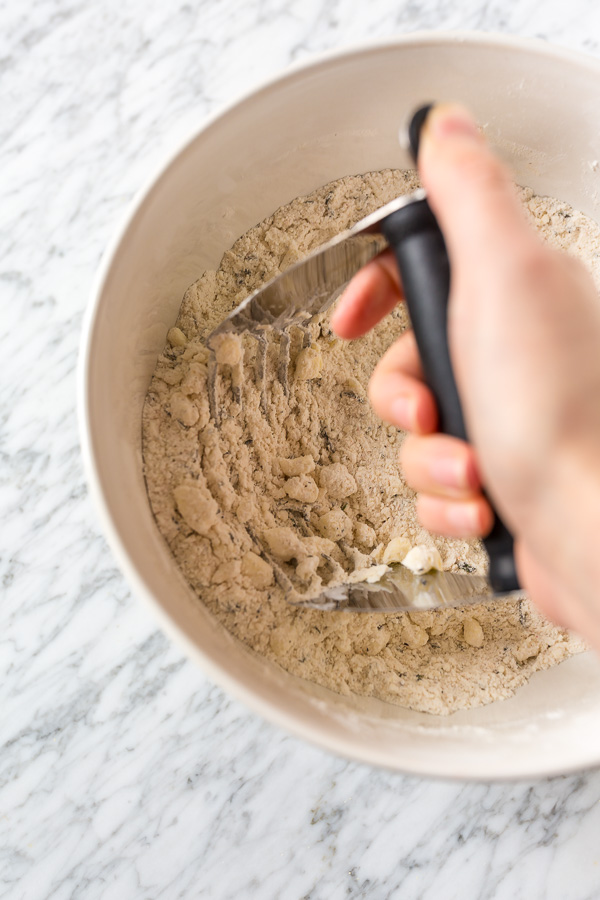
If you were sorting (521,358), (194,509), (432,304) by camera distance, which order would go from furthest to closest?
(194,509), (432,304), (521,358)

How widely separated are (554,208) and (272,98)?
0.40 metres

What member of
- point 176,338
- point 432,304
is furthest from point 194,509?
point 432,304

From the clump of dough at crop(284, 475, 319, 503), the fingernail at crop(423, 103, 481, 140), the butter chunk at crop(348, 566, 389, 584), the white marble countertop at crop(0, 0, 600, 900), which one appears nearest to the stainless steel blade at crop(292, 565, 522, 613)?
the butter chunk at crop(348, 566, 389, 584)

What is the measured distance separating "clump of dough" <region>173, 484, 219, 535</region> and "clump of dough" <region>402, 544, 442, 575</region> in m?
0.25

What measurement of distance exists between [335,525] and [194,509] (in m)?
0.19

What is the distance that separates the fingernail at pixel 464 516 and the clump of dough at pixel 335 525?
163 mm

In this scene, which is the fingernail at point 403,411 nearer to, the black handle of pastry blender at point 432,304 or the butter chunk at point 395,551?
the black handle of pastry blender at point 432,304

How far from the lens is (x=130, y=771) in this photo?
2.79 ft

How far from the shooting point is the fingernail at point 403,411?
0.69 metres

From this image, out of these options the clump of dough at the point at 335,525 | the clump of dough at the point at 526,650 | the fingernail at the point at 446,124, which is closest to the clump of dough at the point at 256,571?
the clump of dough at the point at 335,525

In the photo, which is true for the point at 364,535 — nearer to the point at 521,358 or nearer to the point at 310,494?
the point at 310,494

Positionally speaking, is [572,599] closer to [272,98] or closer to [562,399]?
[562,399]

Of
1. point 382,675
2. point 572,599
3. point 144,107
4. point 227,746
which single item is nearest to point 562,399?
point 572,599

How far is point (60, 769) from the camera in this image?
0.85 meters
